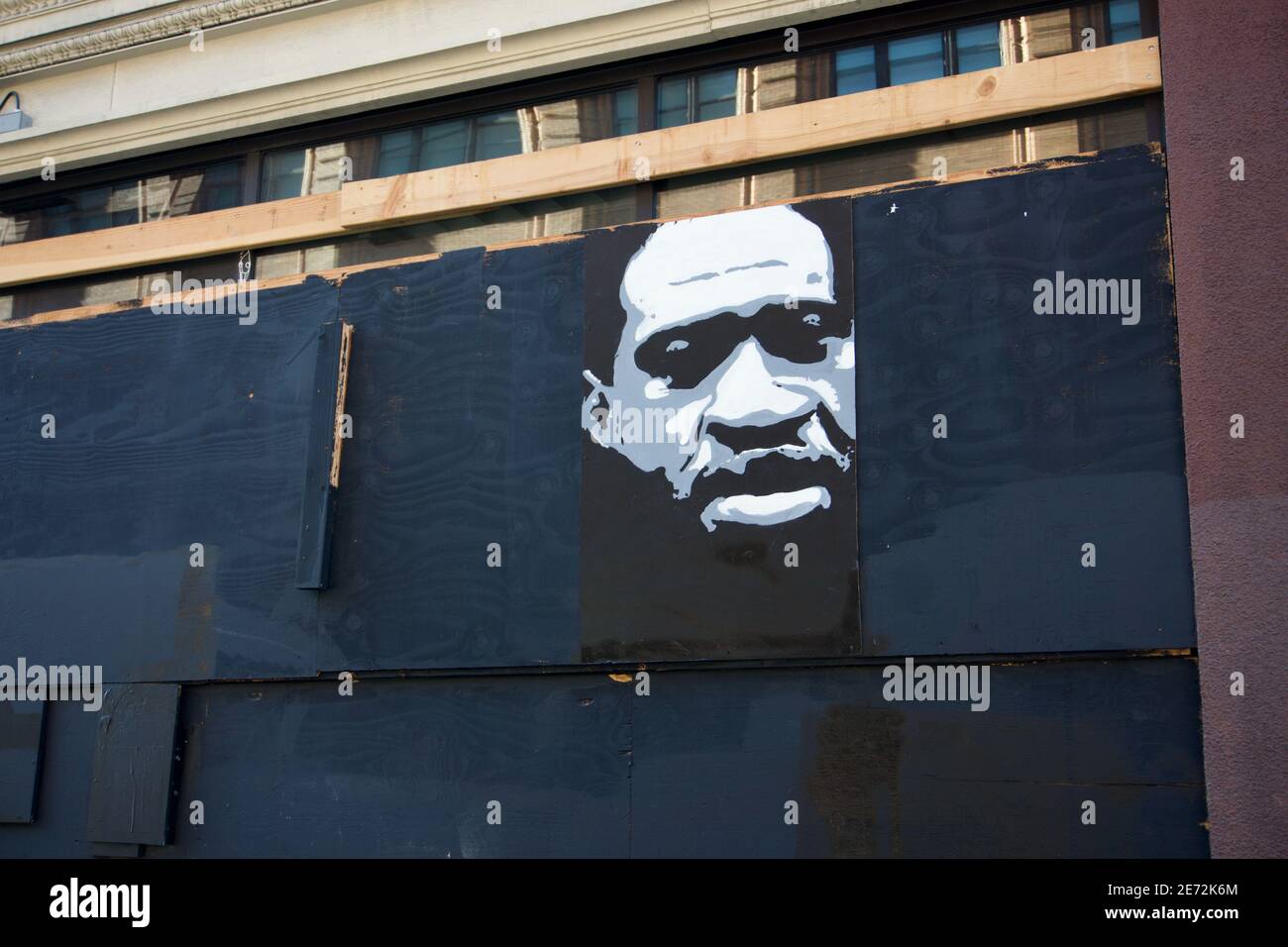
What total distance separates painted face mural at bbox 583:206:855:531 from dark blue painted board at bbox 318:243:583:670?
0.40m

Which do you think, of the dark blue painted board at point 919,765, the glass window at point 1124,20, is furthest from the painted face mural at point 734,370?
the glass window at point 1124,20

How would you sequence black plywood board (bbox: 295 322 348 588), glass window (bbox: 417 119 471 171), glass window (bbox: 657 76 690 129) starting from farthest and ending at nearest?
glass window (bbox: 417 119 471 171), glass window (bbox: 657 76 690 129), black plywood board (bbox: 295 322 348 588)

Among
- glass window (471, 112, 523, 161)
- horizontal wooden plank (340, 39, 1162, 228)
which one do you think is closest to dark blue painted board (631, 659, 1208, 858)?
horizontal wooden plank (340, 39, 1162, 228)

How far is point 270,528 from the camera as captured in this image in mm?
7820

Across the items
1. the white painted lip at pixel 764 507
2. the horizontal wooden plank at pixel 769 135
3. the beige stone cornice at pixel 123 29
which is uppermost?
the beige stone cornice at pixel 123 29

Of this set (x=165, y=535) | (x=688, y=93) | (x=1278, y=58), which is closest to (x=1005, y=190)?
(x=1278, y=58)

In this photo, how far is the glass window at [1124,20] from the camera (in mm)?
6680

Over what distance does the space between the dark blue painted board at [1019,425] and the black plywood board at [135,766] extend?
4.50 metres

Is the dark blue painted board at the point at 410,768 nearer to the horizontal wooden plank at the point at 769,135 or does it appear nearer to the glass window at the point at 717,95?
the horizontal wooden plank at the point at 769,135

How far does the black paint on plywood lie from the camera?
659cm

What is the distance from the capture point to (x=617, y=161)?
755 cm

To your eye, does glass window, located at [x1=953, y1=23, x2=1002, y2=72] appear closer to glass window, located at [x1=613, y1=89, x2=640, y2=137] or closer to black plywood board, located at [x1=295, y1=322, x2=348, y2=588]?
glass window, located at [x1=613, y1=89, x2=640, y2=137]

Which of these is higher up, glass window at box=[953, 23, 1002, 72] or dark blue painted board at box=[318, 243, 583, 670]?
glass window at box=[953, 23, 1002, 72]

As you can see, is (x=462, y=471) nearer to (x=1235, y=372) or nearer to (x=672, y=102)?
(x=672, y=102)
